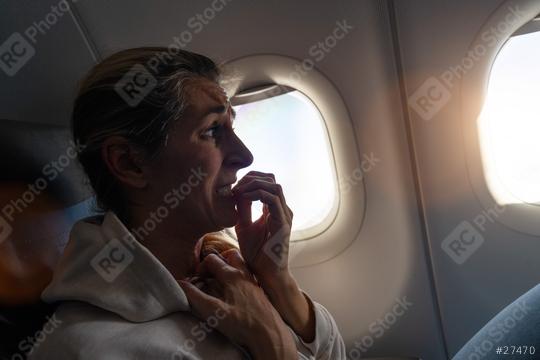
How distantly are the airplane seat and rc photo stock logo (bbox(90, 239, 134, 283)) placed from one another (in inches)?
8.4

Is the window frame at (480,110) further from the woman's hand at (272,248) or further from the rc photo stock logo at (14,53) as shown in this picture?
the rc photo stock logo at (14,53)

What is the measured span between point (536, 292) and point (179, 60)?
112 centimetres

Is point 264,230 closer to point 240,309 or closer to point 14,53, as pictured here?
point 240,309

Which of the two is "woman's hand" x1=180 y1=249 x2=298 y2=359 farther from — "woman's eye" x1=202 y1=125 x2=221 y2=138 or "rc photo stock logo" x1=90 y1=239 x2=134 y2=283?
"woman's eye" x1=202 y1=125 x2=221 y2=138

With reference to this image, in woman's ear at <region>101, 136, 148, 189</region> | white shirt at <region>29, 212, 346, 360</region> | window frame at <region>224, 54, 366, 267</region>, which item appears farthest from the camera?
window frame at <region>224, 54, 366, 267</region>

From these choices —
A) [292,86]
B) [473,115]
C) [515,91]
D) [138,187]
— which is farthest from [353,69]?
[138,187]

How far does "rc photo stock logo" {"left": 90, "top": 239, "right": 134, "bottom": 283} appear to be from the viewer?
3.29ft

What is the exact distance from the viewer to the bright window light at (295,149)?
1807 millimetres

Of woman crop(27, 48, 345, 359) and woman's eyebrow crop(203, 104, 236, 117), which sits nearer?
woman crop(27, 48, 345, 359)

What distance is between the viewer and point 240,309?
3.58 ft

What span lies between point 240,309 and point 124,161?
1.56 feet

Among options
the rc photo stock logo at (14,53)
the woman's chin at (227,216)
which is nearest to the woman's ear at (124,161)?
the woman's chin at (227,216)

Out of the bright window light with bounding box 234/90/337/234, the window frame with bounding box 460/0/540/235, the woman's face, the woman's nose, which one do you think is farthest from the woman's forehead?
the window frame with bounding box 460/0/540/235

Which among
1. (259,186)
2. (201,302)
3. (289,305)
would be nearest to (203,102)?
(259,186)
